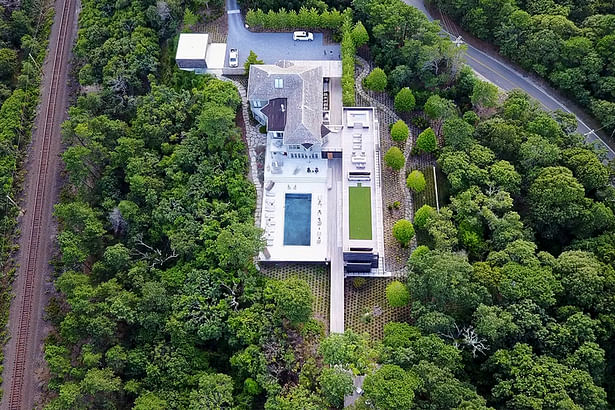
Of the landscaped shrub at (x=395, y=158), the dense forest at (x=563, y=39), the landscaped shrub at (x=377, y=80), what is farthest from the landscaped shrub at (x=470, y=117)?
the dense forest at (x=563, y=39)

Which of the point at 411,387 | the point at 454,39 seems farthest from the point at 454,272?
the point at 454,39

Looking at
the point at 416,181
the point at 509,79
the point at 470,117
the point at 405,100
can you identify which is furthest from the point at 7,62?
the point at 509,79

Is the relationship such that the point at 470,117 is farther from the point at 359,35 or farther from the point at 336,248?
the point at 336,248

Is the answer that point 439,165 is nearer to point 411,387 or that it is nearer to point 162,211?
point 411,387

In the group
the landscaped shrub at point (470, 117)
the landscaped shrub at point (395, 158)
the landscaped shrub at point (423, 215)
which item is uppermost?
the landscaped shrub at point (470, 117)

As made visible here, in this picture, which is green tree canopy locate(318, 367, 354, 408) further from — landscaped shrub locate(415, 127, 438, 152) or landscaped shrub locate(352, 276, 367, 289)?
landscaped shrub locate(415, 127, 438, 152)

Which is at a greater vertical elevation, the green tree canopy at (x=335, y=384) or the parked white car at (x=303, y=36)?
the parked white car at (x=303, y=36)

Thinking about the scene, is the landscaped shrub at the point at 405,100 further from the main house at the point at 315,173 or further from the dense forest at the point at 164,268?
the dense forest at the point at 164,268
